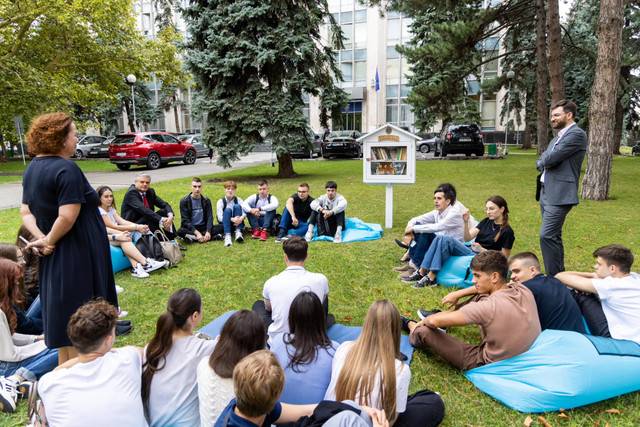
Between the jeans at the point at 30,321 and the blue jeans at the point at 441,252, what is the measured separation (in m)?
4.01

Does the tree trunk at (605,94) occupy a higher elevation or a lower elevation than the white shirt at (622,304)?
higher

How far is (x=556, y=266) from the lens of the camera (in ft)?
15.7

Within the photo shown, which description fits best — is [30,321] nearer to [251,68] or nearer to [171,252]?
[171,252]

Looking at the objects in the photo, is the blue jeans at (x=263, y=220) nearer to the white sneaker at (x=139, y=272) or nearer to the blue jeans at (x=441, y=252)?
the white sneaker at (x=139, y=272)

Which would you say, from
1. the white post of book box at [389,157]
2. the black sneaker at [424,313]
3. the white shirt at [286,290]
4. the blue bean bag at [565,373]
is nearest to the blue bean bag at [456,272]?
the black sneaker at [424,313]

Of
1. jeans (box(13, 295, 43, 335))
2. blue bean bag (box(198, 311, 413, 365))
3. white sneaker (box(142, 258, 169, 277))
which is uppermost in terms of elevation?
jeans (box(13, 295, 43, 335))

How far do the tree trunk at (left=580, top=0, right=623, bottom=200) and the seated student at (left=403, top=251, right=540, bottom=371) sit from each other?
8.58 m

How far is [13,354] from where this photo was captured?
3201 mm

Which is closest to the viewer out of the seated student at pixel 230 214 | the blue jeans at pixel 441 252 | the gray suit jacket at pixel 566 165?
the gray suit jacket at pixel 566 165

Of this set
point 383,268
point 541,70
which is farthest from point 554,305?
point 541,70

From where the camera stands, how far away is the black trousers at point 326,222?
755cm

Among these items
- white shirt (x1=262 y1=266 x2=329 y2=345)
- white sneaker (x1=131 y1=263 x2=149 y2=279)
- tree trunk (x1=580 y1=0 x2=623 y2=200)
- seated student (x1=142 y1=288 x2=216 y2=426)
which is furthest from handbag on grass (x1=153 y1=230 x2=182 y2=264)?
tree trunk (x1=580 y1=0 x2=623 y2=200)

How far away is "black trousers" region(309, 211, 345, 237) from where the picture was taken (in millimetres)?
7551

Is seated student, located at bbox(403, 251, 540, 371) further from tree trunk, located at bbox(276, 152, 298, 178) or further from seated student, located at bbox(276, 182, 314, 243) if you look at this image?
tree trunk, located at bbox(276, 152, 298, 178)
